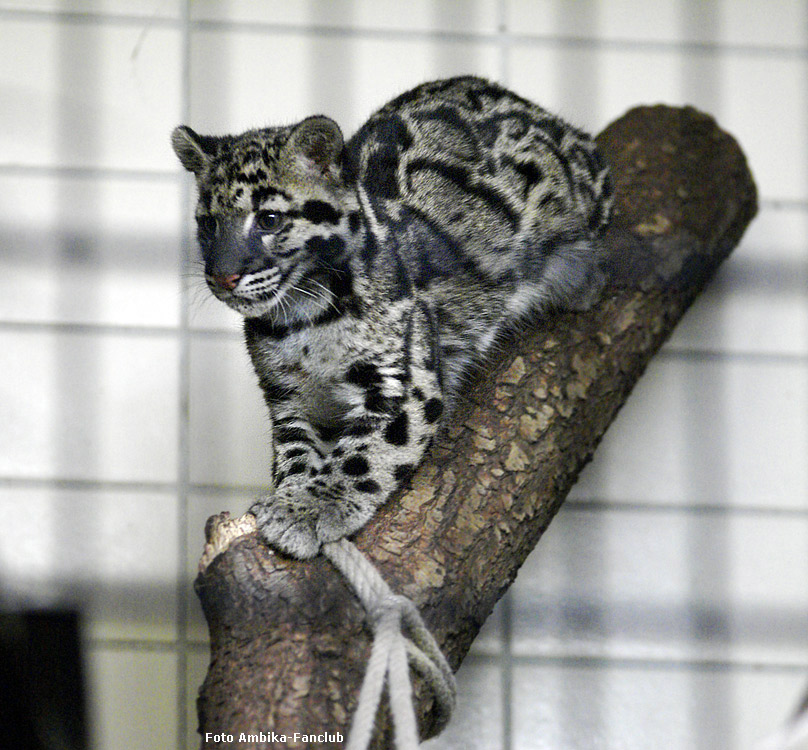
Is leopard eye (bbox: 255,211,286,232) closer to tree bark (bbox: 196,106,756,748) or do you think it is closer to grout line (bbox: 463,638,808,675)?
tree bark (bbox: 196,106,756,748)

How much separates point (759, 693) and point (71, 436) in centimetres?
196

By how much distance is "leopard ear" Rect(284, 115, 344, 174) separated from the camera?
1.41 meters

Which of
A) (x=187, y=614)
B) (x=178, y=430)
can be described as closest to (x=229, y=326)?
(x=178, y=430)

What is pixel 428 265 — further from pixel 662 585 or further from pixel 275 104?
pixel 662 585

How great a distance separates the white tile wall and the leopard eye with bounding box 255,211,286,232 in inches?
31.0

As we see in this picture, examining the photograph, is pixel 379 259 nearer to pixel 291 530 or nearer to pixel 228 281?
pixel 228 281

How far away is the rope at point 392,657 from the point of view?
1.02 meters

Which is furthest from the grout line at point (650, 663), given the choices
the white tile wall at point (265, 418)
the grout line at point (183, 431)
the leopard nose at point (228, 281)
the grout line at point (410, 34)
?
the grout line at point (410, 34)

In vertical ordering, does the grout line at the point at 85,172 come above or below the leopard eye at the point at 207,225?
above

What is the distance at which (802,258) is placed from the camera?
2.38m

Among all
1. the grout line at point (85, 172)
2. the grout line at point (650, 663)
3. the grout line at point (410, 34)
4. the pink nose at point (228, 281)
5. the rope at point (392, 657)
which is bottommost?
the grout line at point (650, 663)

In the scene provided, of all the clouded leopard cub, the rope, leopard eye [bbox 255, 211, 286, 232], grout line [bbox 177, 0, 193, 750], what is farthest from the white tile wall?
the rope

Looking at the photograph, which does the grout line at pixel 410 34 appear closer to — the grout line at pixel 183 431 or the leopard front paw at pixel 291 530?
the grout line at pixel 183 431

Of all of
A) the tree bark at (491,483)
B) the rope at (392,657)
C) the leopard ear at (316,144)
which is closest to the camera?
the rope at (392,657)
